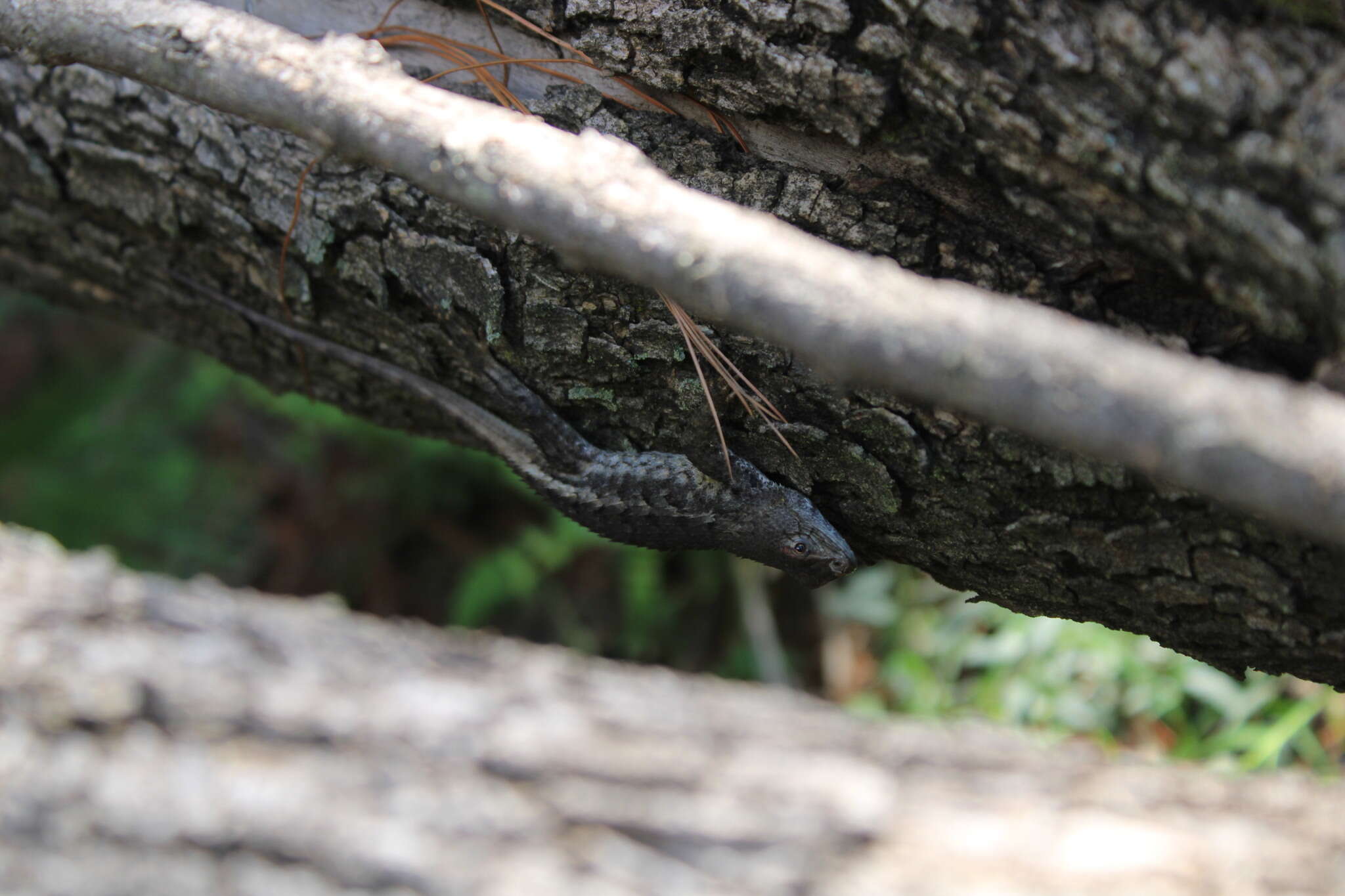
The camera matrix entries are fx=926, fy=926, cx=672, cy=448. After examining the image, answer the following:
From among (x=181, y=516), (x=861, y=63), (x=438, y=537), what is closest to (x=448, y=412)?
(x=861, y=63)

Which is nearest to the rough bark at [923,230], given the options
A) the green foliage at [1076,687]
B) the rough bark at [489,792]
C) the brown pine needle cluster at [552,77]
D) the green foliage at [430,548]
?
Result: the brown pine needle cluster at [552,77]

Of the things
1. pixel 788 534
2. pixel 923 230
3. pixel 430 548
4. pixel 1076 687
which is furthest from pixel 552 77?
pixel 430 548

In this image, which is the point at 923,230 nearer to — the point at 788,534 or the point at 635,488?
the point at 788,534

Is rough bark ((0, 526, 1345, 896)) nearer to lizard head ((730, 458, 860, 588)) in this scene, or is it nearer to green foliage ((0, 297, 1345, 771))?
lizard head ((730, 458, 860, 588))

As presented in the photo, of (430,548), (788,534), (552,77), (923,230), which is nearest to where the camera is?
(923,230)

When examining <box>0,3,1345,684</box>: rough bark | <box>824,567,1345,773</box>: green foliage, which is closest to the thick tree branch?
<box>0,3,1345,684</box>: rough bark
